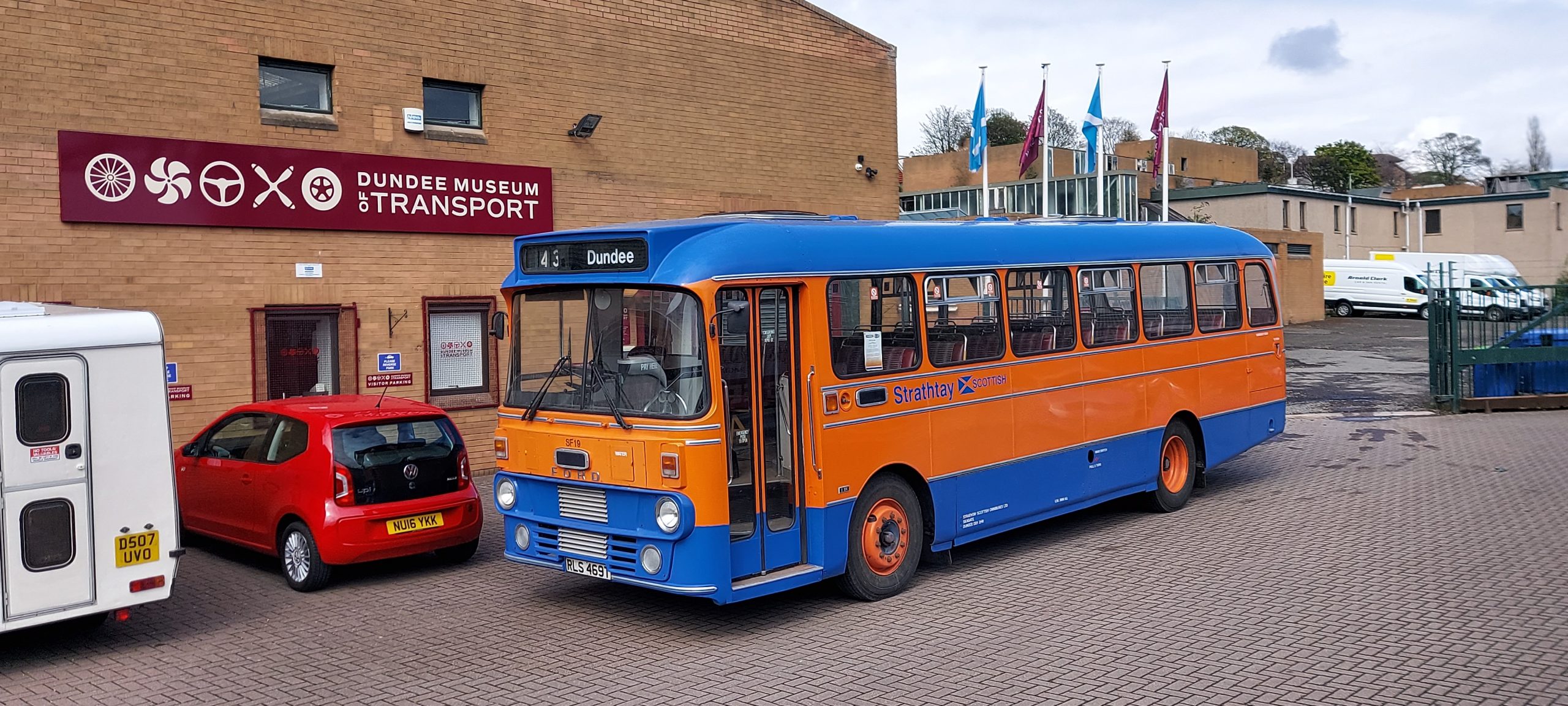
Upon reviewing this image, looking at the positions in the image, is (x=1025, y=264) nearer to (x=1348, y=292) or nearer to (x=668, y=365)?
(x=668, y=365)

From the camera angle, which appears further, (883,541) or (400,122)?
(400,122)

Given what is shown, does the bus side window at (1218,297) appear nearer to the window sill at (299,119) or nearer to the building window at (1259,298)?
the building window at (1259,298)

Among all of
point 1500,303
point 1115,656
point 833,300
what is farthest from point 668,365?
point 1500,303

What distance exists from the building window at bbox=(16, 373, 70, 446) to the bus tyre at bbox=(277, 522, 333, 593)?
7.57 feet

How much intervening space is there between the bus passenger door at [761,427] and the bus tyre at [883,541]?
0.58 meters

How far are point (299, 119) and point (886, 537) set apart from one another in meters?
8.48

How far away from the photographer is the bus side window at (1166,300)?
12219 millimetres

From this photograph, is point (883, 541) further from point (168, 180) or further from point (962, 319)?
point (168, 180)

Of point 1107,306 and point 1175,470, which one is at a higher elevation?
point 1107,306

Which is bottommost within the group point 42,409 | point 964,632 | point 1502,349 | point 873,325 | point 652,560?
point 964,632

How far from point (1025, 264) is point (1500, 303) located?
546 inches

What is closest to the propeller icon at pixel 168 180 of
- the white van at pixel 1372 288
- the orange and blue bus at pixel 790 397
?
the orange and blue bus at pixel 790 397

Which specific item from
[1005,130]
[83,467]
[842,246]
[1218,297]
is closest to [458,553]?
[83,467]

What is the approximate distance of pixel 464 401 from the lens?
15.0m
